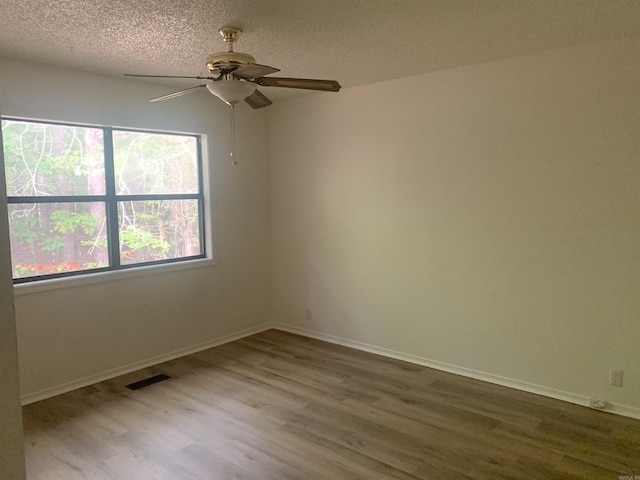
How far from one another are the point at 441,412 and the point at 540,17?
264 cm

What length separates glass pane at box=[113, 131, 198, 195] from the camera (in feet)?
13.4

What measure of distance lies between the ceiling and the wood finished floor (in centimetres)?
257

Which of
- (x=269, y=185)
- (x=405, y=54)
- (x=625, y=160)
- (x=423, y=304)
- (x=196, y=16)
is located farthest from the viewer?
(x=269, y=185)

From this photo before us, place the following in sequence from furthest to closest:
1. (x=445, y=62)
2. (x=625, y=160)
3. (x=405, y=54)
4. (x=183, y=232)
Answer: (x=183, y=232)
(x=445, y=62)
(x=405, y=54)
(x=625, y=160)

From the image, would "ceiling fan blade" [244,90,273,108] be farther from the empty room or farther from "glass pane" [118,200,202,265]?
"glass pane" [118,200,202,265]

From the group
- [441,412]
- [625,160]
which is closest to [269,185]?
[441,412]

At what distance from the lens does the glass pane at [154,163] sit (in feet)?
13.4

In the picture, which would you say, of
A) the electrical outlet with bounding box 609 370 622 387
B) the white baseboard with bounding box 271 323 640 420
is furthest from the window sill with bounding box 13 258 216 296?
the electrical outlet with bounding box 609 370 622 387

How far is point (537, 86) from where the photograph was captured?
11.2 feet

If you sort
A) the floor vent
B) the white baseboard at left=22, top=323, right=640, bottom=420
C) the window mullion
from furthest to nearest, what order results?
the window mullion → the floor vent → the white baseboard at left=22, top=323, right=640, bottom=420

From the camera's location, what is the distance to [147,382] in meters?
3.90

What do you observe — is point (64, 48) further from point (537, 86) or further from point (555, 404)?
point (555, 404)

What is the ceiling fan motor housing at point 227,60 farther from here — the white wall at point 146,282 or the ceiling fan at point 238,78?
the white wall at point 146,282

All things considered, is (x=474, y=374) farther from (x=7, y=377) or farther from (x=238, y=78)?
(x=7, y=377)
